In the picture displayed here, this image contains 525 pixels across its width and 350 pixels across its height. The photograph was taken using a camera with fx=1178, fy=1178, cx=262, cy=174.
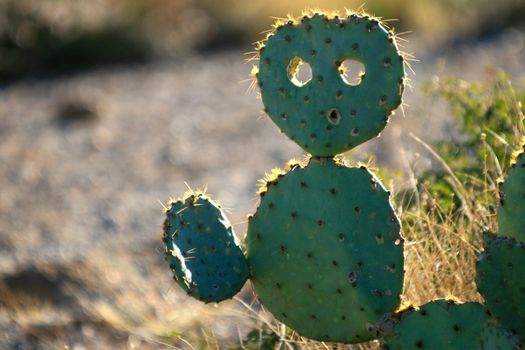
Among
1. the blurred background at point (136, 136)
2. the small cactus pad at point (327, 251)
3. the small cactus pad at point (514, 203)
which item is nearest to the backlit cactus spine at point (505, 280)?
the small cactus pad at point (514, 203)

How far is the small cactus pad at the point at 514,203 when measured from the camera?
3252 millimetres

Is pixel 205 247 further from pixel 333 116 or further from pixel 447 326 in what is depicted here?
pixel 447 326

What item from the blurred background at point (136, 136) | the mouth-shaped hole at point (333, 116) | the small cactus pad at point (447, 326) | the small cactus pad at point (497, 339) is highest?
the blurred background at point (136, 136)

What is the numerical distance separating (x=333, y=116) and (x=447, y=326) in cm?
68

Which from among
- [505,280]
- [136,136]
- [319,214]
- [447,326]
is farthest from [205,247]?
[136,136]

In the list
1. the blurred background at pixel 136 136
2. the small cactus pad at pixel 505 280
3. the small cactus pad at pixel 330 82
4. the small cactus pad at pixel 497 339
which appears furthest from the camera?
the blurred background at pixel 136 136

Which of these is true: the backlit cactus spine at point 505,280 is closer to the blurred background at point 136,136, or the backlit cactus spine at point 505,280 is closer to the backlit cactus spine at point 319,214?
the backlit cactus spine at point 319,214

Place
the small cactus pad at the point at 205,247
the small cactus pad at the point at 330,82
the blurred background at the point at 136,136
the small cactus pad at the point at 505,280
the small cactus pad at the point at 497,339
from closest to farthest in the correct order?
the small cactus pad at the point at 497,339 < the small cactus pad at the point at 505,280 < the small cactus pad at the point at 330,82 < the small cactus pad at the point at 205,247 < the blurred background at the point at 136,136

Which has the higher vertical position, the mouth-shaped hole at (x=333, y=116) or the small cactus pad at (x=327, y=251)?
the mouth-shaped hole at (x=333, y=116)

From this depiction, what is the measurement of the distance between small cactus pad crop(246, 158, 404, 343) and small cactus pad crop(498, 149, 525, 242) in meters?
0.31

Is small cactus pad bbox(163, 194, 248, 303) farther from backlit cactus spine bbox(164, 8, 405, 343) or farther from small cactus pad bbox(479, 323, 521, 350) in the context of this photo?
small cactus pad bbox(479, 323, 521, 350)

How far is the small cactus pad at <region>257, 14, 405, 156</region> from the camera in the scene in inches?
126

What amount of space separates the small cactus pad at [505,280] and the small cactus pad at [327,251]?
0.95 ft

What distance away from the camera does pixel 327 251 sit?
3338 millimetres
